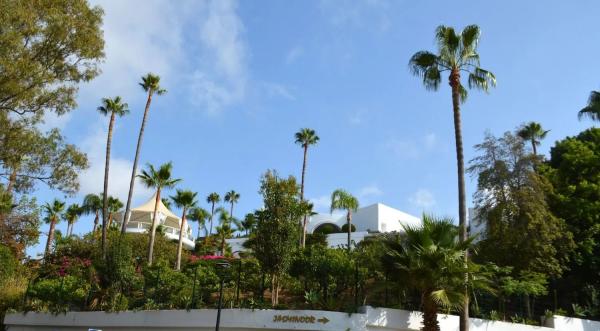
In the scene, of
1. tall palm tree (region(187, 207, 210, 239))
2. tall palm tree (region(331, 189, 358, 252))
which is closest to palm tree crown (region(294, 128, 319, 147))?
tall palm tree (region(331, 189, 358, 252))

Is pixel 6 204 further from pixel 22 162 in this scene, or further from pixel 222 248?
pixel 222 248

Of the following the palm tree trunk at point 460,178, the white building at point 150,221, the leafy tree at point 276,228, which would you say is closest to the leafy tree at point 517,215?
the palm tree trunk at point 460,178

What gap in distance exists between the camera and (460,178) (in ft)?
64.0

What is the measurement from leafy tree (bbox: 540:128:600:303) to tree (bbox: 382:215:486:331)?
1086 cm

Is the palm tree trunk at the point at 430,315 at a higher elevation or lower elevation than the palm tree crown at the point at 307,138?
lower

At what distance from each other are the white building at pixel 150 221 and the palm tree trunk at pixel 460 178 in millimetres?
33674

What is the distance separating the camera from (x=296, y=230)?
20.2 meters

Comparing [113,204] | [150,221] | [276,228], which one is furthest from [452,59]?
[113,204]

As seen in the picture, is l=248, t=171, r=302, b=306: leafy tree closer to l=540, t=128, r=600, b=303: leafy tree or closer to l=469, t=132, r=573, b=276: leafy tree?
l=469, t=132, r=573, b=276: leafy tree

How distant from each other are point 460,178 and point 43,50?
1562cm

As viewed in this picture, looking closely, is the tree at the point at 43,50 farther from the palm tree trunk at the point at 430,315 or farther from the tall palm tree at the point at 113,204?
the tall palm tree at the point at 113,204

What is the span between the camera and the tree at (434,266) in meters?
16.6

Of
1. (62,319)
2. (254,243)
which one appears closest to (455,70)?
(254,243)

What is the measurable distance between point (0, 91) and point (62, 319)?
31.4 feet
